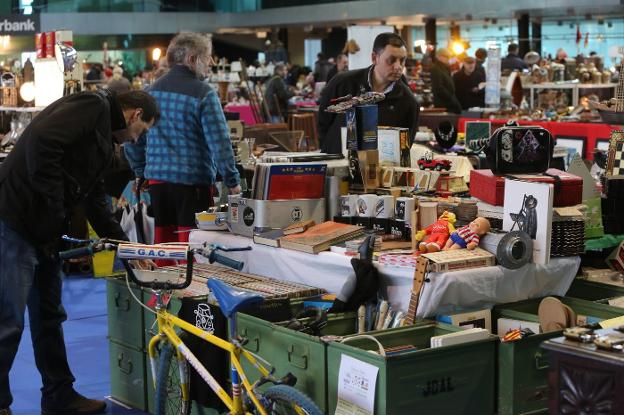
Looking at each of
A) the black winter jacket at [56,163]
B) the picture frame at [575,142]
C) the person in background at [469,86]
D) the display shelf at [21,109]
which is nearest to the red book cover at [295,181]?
the black winter jacket at [56,163]

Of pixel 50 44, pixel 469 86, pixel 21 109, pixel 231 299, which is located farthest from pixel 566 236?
pixel 469 86

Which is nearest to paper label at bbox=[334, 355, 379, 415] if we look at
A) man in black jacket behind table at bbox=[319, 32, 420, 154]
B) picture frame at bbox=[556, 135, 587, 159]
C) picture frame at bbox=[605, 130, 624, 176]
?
picture frame at bbox=[605, 130, 624, 176]

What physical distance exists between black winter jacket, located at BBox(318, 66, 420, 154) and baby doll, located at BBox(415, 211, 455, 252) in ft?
5.16

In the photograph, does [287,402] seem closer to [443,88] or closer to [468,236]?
[468,236]

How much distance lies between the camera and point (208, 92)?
531 cm

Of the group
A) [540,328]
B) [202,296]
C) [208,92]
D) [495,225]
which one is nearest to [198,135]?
[208,92]

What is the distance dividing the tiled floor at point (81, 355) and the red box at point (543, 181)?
1.78 meters

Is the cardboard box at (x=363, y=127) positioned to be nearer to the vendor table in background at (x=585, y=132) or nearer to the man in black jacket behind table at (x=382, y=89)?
the man in black jacket behind table at (x=382, y=89)

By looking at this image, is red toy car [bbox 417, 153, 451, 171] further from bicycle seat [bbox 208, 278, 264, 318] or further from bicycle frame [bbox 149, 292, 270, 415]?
bicycle seat [bbox 208, 278, 264, 318]

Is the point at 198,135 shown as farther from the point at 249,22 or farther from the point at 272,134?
the point at 249,22

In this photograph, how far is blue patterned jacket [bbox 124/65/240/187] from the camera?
17.3ft

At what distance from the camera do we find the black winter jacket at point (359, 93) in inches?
216

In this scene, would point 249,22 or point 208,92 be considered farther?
point 249,22

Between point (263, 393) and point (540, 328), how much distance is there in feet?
3.49
